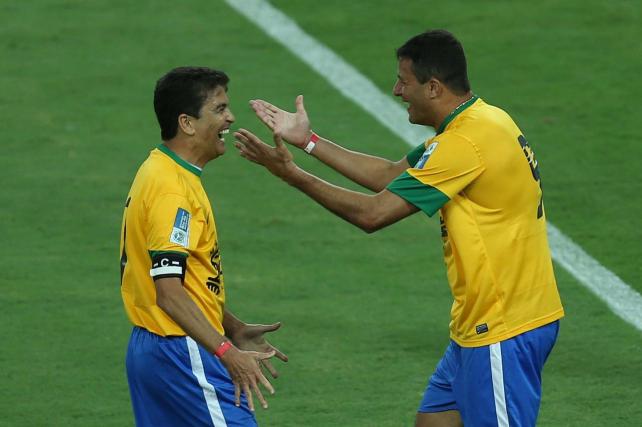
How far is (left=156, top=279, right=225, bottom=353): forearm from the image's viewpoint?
19.6 feet

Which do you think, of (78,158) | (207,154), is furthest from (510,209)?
(78,158)

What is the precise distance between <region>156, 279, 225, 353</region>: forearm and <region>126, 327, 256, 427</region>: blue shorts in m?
0.23

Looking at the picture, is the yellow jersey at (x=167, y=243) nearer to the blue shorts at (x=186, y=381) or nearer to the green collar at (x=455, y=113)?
the blue shorts at (x=186, y=381)

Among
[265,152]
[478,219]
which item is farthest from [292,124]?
[478,219]

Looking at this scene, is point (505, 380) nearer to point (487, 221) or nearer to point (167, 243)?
point (487, 221)

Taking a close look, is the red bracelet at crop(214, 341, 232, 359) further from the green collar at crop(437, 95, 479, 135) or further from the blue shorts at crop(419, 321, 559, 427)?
the green collar at crop(437, 95, 479, 135)

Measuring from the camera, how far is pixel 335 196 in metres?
6.67

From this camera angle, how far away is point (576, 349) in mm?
9352

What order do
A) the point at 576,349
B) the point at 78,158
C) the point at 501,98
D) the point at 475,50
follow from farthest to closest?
the point at 475,50 → the point at 501,98 → the point at 78,158 → the point at 576,349

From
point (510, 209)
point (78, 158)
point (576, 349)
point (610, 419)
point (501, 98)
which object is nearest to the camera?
point (510, 209)

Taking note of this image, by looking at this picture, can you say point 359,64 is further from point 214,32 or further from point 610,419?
point 610,419

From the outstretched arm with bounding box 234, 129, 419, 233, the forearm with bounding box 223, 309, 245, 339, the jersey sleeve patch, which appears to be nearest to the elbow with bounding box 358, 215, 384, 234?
the outstretched arm with bounding box 234, 129, 419, 233

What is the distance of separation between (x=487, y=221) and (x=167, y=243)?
4.73ft

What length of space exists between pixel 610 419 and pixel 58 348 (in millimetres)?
3582
